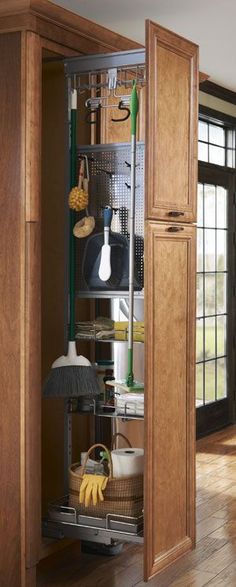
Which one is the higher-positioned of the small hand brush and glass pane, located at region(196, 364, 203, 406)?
the small hand brush

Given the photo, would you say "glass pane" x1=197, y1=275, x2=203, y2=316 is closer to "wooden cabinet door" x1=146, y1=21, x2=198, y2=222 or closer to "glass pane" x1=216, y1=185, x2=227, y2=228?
"glass pane" x1=216, y1=185, x2=227, y2=228

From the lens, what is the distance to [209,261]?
6.89m

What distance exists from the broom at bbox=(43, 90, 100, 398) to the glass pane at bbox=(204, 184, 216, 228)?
326cm

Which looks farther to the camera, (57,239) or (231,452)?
(231,452)

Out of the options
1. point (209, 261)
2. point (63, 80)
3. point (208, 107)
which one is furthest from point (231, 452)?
point (63, 80)

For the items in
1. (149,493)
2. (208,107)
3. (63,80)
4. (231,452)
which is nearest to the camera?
(149,493)

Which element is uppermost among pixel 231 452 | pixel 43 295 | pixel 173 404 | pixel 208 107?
pixel 208 107

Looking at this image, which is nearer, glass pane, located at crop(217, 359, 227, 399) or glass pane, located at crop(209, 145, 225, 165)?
glass pane, located at crop(209, 145, 225, 165)

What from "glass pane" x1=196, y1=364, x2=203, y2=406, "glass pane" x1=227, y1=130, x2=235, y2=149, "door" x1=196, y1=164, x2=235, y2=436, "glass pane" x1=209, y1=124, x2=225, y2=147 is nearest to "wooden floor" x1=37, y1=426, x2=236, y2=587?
"glass pane" x1=196, y1=364, x2=203, y2=406

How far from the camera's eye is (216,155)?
697 cm

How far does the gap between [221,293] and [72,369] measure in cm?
376

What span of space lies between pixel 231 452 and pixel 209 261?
1.50 metres

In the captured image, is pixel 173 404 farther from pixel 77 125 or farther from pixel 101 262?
pixel 77 125

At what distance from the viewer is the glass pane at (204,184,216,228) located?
682 cm
